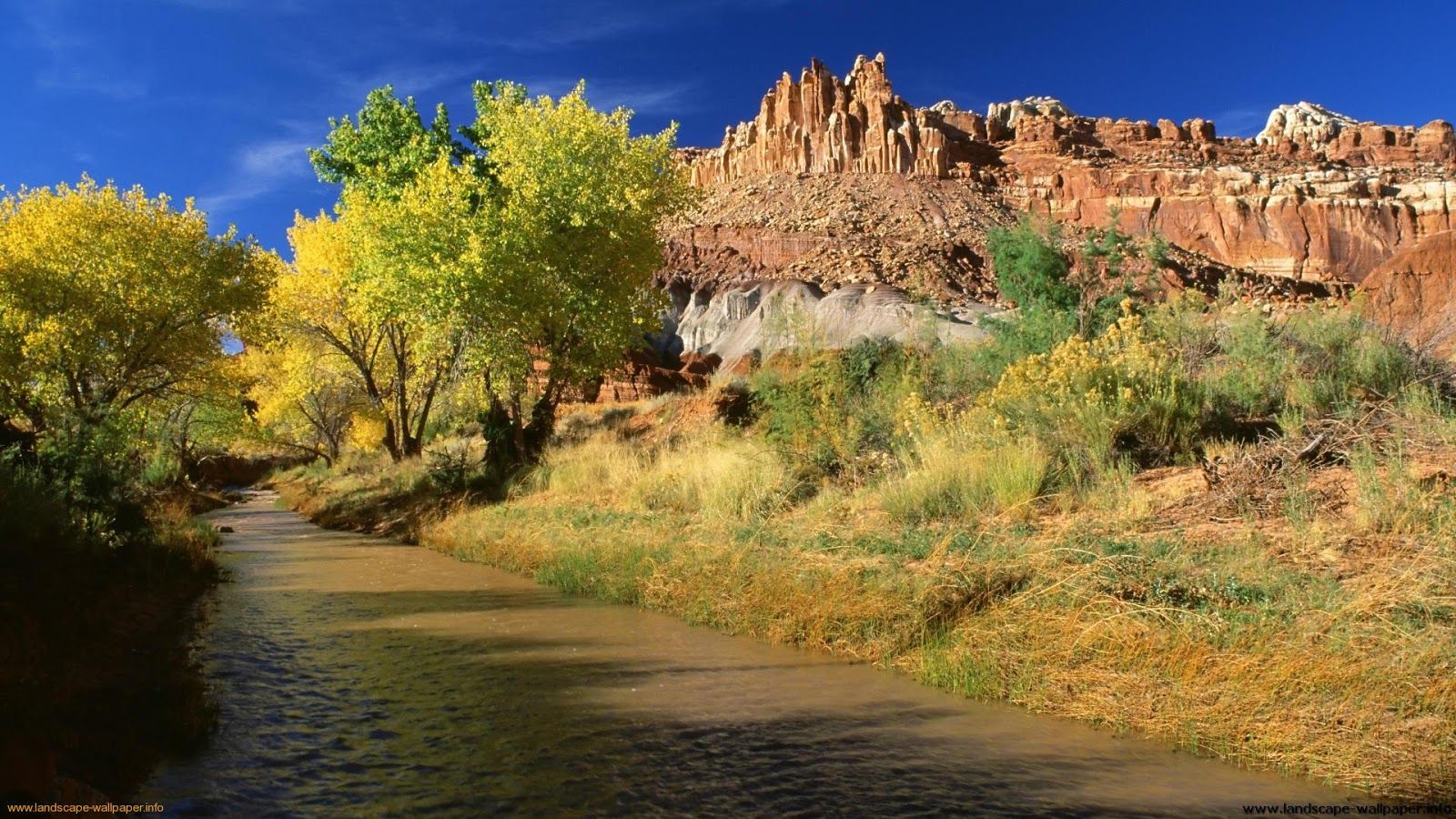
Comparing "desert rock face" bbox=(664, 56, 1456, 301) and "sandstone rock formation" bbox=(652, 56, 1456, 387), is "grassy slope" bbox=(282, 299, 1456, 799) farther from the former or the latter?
"desert rock face" bbox=(664, 56, 1456, 301)

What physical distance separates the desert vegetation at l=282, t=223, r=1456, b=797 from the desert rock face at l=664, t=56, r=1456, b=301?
55756mm

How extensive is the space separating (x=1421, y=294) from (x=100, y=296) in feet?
91.0

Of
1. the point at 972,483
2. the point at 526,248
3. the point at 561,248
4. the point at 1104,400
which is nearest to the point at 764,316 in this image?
the point at 561,248

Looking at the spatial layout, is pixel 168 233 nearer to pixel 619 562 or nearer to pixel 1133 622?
pixel 619 562

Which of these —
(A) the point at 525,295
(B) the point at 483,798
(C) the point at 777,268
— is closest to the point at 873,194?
(C) the point at 777,268

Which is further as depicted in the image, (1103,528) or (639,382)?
(639,382)

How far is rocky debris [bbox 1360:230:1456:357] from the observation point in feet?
36.2

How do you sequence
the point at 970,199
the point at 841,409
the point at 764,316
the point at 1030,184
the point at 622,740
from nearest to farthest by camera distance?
1. the point at 622,740
2. the point at 841,409
3. the point at 764,316
4. the point at 970,199
5. the point at 1030,184


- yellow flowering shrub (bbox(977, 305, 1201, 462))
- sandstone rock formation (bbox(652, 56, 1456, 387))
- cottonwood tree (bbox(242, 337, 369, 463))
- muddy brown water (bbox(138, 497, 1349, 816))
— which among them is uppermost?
sandstone rock formation (bbox(652, 56, 1456, 387))

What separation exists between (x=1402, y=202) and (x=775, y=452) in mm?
134018

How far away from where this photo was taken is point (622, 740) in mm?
5246

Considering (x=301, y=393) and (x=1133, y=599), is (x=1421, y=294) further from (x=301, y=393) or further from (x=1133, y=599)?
(x=301, y=393)

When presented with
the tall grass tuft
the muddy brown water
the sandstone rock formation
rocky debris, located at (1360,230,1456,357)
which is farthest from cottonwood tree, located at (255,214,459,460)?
rocky debris, located at (1360,230,1456,357)

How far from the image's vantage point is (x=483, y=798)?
4.33m
